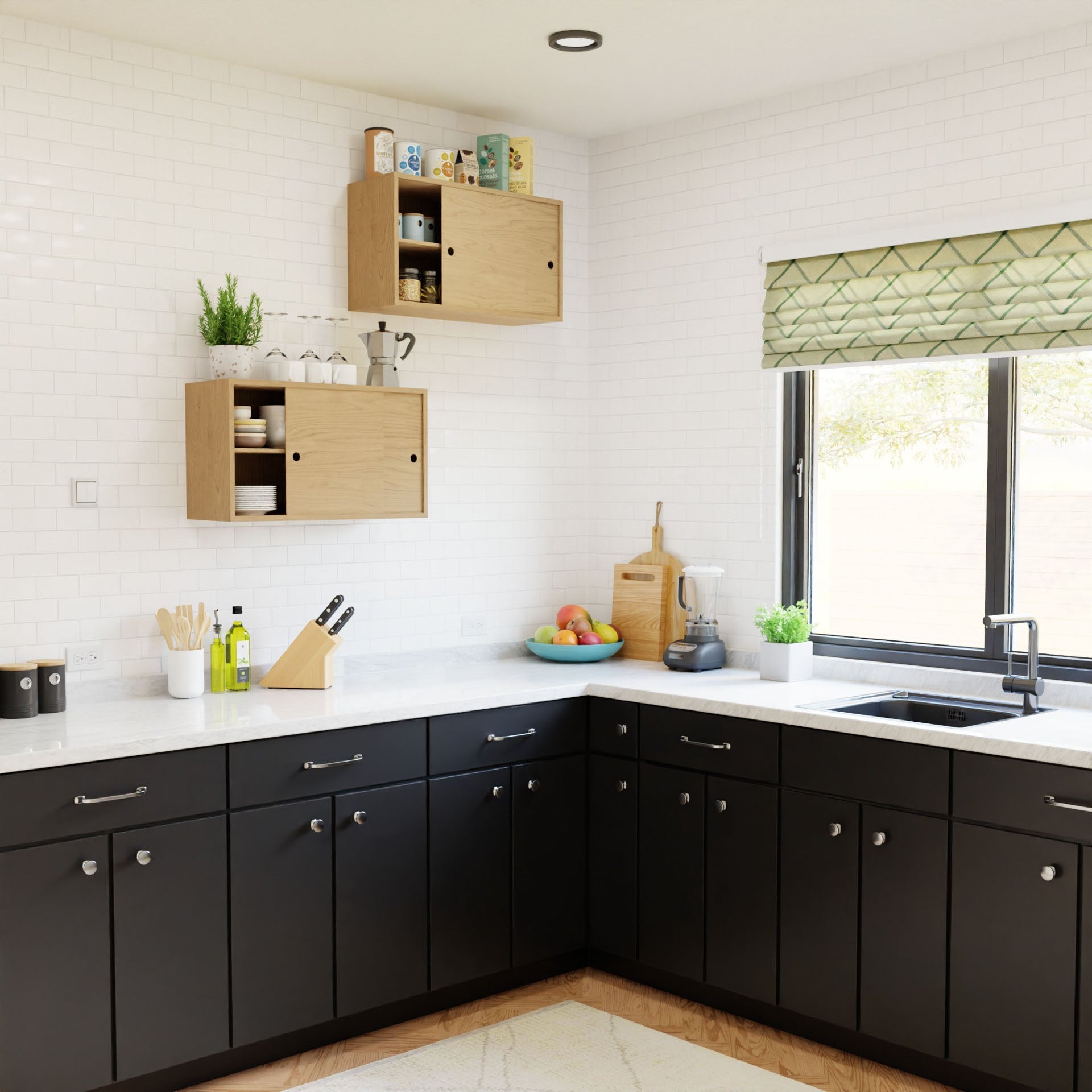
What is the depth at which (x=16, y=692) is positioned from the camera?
3.31 m

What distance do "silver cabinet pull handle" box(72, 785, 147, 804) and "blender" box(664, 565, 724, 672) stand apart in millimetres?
1892

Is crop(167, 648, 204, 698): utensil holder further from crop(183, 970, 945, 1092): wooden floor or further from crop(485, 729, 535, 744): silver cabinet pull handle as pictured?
crop(183, 970, 945, 1092): wooden floor

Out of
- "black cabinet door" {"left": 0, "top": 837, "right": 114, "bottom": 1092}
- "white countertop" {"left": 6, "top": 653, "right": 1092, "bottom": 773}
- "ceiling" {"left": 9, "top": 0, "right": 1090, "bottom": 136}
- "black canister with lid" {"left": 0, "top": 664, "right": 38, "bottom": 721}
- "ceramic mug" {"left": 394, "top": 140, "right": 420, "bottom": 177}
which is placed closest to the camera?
"black cabinet door" {"left": 0, "top": 837, "right": 114, "bottom": 1092}

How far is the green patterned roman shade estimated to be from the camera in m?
3.55

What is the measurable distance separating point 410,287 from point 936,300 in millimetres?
1687

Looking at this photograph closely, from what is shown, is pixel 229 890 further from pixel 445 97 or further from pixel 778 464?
pixel 445 97

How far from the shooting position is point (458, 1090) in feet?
10.8

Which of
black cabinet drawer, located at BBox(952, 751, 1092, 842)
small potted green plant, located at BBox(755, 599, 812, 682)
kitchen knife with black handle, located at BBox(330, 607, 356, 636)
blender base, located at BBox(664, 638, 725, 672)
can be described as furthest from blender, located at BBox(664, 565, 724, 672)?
black cabinet drawer, located at BBox(952, 751, 1092, 842)

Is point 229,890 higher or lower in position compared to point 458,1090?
higher

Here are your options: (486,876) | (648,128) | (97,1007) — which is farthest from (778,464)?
(97,1007)

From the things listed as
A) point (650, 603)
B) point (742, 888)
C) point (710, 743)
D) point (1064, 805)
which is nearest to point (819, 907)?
point (742, 888)

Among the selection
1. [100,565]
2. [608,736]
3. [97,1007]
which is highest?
[100,565]

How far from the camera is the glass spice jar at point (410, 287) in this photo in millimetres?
4082

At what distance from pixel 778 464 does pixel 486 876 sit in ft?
5.66
